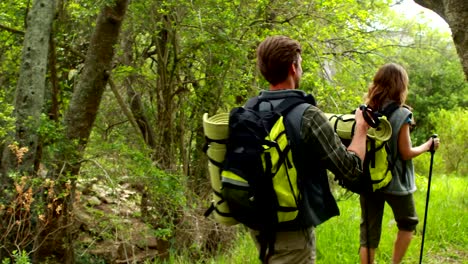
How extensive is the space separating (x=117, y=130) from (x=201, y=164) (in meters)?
1.75

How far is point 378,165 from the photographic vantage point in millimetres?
3250

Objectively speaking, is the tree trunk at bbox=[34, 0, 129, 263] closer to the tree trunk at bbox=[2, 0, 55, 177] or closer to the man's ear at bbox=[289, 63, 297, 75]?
the tree trunk at bbox=[2, 0, 55, 177]

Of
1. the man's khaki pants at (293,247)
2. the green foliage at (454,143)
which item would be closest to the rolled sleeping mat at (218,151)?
the man's khaki pants at (293,247)

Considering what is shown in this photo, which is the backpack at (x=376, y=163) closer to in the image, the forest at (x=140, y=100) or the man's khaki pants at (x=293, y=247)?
the man's khaki pants at (x=293, y=247)

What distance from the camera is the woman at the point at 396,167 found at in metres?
3.62

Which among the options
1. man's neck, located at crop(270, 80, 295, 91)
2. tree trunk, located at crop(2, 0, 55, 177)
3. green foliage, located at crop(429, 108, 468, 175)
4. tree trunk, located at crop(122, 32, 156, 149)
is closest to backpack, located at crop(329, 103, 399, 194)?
man's neck, located at crop(270, 80, 295, 91)

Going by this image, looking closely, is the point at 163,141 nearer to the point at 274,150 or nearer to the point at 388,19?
the point at 388,19

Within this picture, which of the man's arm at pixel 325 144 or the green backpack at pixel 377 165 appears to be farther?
the green backpack at pixel 377 165

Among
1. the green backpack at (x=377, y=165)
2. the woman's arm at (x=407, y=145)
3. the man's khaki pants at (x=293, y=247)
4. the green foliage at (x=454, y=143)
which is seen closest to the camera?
the man's khaki pants at (x=293, y=247)

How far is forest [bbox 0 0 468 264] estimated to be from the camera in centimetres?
535

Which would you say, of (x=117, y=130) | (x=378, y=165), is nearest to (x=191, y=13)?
(x=117, y=130)

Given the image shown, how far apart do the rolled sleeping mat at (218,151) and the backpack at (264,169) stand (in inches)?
2.8

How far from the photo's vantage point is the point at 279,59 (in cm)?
233

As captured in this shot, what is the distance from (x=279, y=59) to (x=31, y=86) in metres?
3.92
